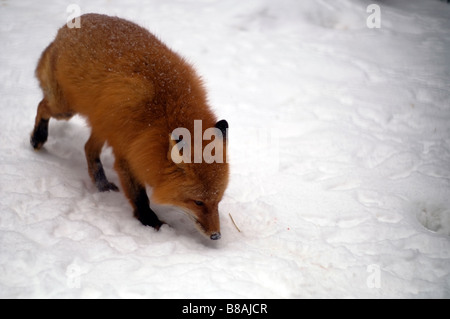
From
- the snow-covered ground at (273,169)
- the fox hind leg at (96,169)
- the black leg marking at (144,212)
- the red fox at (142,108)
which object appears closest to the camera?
the snow-covered ground at (273,169)

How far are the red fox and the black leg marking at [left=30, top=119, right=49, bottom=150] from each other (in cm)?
73

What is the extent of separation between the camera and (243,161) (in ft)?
15.9

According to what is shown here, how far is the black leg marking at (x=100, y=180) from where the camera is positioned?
13.9ft

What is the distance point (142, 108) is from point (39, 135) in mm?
1927

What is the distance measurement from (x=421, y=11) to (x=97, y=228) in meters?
9.11

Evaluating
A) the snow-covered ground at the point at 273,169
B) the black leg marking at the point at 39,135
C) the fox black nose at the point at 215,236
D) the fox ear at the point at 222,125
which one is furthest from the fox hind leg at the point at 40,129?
the fox black nose at the point at 215,236

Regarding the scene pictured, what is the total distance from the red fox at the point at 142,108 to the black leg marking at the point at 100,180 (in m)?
0.47

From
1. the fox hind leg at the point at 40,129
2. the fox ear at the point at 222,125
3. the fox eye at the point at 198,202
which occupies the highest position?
the fox ear at the point at 222,125

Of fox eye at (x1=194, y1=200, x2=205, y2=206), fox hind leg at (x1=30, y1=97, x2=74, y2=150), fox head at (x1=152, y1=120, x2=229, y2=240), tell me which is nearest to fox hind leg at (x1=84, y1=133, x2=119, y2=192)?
fox hind leg at (x1=30, y1=97, x2=74, y2=150)

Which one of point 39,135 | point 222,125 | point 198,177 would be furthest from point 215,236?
→ point 39,135

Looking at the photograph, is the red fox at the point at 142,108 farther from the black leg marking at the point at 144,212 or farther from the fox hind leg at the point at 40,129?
the fox hind leg at the point at 40,129

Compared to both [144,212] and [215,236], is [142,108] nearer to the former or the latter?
[144,212]

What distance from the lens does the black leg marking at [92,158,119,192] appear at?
4223 millimetres
